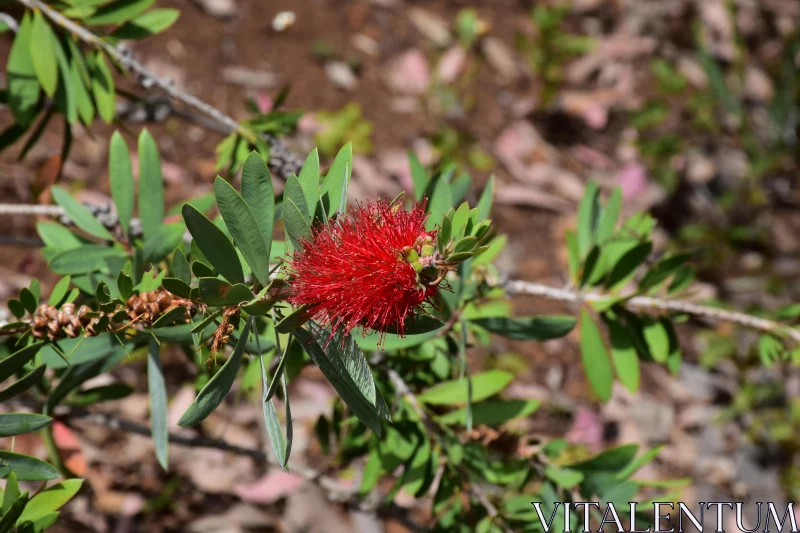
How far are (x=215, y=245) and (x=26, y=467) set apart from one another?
18.8 inches

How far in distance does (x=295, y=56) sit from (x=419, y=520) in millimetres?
2252

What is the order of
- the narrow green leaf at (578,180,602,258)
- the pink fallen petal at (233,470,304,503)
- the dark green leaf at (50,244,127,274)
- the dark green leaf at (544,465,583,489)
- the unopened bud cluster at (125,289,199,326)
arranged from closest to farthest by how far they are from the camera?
the unopened bud cluster at (125,289,199,326) → the dark green leaf at (50,244,127,274) → the dark green leaf at (544,465,583,489) → the narrow green leaf at (578,180,602,258) → the pink fallen petal at (233,470,304,503)

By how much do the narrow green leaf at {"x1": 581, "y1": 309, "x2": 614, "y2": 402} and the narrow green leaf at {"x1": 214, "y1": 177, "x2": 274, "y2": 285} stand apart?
82 centimetres

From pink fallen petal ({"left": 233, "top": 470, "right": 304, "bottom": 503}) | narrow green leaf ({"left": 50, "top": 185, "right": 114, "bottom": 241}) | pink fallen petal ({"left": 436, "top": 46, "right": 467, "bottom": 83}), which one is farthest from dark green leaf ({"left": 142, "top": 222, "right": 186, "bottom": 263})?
pink fallen petal ({"left": 436, "top": 46, "right": 467, "bottom": 83})

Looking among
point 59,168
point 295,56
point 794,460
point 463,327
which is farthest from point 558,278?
point 59,168

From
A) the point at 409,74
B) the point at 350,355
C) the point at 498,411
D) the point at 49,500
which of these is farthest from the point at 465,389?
the point at 409,74

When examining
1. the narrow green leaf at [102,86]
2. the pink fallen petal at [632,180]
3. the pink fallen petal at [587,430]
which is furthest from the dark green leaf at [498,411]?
the pink fallen petal at [632,180]

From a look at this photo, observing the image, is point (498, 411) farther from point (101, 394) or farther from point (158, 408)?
point (101, 394)

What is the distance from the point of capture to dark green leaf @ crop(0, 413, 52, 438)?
974mm

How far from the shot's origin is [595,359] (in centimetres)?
145

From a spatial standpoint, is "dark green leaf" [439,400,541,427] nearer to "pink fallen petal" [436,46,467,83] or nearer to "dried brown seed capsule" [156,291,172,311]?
"dried brown seed capsule" [156,291,172,311]

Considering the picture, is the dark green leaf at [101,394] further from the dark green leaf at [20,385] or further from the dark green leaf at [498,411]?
the dark green leaf at [498,411]

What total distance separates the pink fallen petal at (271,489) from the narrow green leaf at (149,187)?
1.25 meters

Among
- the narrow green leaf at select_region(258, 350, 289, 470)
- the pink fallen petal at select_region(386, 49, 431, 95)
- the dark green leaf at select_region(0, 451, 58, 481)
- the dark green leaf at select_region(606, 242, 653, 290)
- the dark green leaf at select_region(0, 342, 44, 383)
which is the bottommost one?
the dark green leaf at select_region(0, 451, 58, 481)
